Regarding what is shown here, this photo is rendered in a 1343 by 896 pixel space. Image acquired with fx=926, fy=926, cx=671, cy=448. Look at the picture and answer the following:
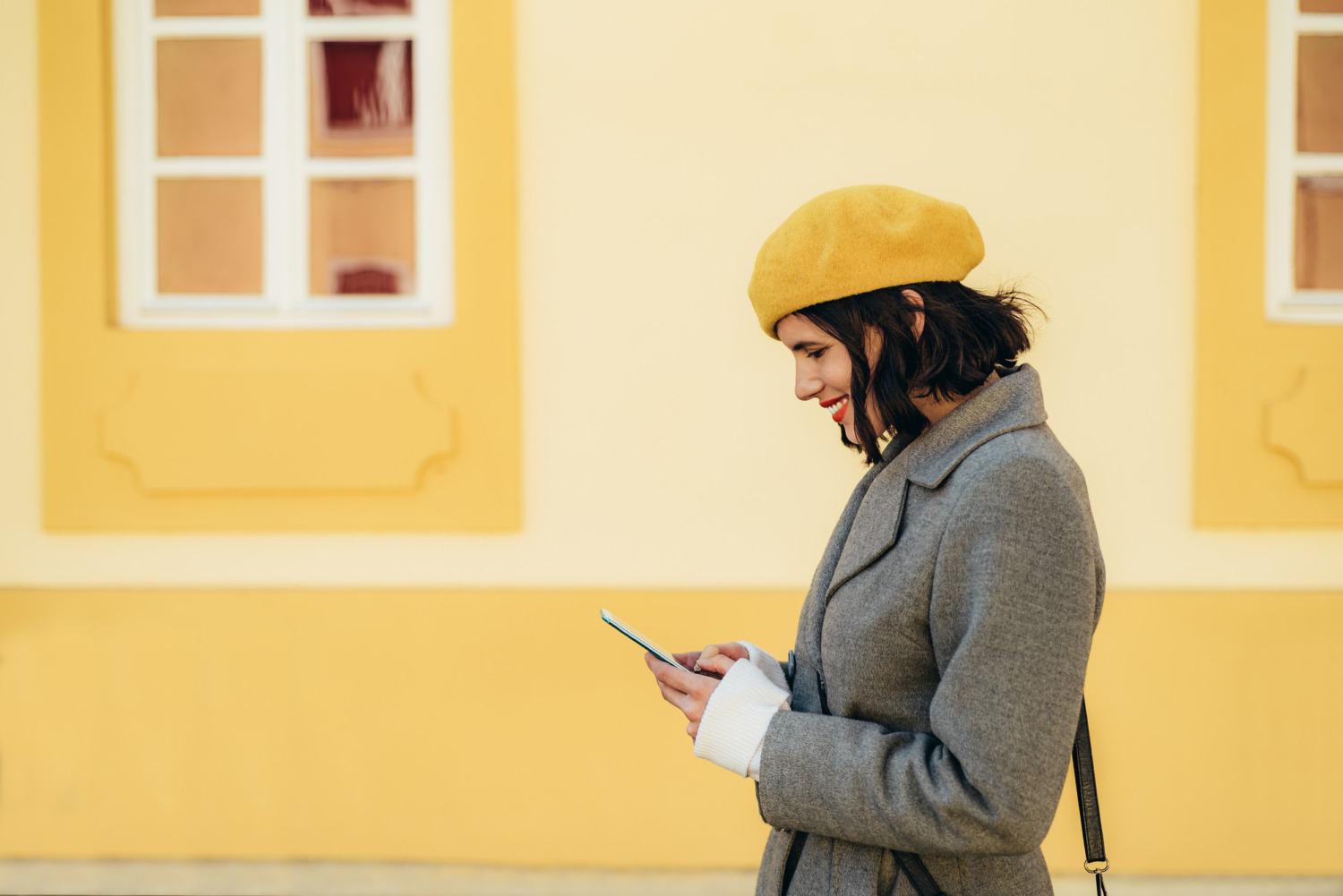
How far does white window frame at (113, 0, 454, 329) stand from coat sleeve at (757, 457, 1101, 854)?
2358mm

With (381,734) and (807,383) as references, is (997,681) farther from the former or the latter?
(381,734)

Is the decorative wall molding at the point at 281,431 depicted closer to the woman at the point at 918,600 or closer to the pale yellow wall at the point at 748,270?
the pale yellow wall at the point at 748,270

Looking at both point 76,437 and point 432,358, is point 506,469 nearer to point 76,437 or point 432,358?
point 432,358

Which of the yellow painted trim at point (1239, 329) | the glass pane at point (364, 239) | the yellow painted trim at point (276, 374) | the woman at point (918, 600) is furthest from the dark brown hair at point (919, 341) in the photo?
the glass pane at point (364, 239)

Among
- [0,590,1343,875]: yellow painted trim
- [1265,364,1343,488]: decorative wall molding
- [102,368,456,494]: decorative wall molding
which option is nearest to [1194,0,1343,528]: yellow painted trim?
[1265,364,1343,488]: decorative wall molding

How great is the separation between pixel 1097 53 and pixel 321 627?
3.08m

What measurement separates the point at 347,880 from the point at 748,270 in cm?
239

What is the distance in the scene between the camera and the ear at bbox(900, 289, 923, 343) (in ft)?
3.95

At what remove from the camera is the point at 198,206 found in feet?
10.4

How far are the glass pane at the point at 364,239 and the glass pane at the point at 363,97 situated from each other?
0.41 feet

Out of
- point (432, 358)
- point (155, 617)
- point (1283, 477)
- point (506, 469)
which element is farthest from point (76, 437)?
point (1283, 477)

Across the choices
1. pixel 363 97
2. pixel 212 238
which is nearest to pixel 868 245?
pixel 363 97

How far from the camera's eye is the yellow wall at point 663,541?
2918 mm

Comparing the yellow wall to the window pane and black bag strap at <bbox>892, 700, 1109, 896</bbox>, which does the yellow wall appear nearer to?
the window pane
